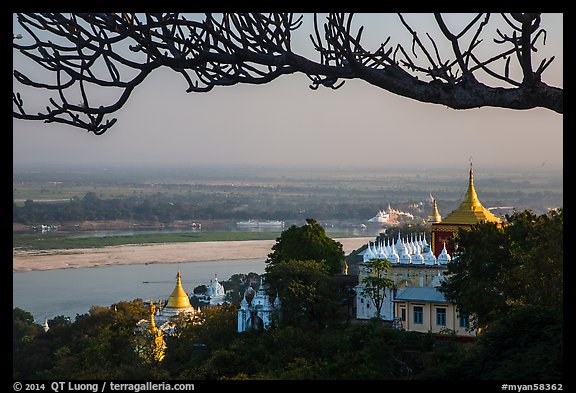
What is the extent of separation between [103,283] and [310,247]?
20.1 m

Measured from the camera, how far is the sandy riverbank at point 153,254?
148ft

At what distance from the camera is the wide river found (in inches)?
1521

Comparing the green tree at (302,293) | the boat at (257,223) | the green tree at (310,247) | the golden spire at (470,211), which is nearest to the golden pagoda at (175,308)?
the green tree at (310,247)

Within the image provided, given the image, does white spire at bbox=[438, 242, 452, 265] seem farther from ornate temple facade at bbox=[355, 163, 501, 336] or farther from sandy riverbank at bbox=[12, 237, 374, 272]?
sandy riverbank at bbox=[12, 237, 374, 272]

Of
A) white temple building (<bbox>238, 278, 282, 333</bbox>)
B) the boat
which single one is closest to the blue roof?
white temple building (<bbox>238, 278, 282, 333</bbox>)

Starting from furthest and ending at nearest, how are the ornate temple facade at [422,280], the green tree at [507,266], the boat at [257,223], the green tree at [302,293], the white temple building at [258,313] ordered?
the boat at [257,223], the ornate temple facade at [422,280], the white temple building at [258,313], the green tree at [302,293], the green tree at [507,266]

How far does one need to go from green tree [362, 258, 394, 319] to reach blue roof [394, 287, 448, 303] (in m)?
0.42

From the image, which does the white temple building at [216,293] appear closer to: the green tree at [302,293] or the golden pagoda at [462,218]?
the golden pagoda at [462,218]

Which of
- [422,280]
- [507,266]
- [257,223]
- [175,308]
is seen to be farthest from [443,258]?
[257,223]

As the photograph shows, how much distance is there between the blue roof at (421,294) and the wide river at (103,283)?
49.8 feet
